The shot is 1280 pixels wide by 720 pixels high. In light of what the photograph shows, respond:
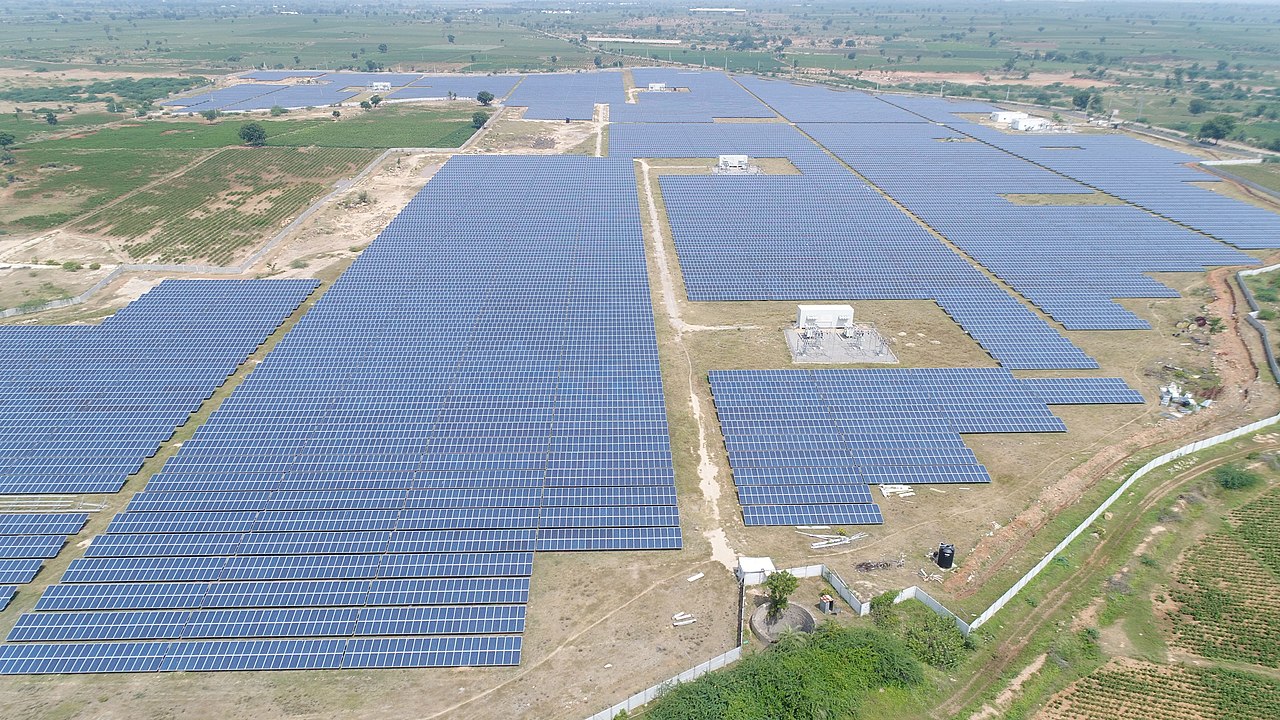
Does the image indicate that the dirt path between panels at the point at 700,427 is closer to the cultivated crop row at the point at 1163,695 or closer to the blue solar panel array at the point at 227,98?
the cultivated crop row at the point at 1163,695

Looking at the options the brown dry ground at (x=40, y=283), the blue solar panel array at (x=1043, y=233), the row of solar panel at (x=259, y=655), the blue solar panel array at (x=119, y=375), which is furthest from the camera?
the blue solar panel array at (x=1043, y=233)

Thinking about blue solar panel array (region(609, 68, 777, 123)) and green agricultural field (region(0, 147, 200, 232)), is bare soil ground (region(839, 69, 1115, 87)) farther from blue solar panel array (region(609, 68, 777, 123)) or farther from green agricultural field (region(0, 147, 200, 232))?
green agricultural field (region(0, 147, 200, 232))

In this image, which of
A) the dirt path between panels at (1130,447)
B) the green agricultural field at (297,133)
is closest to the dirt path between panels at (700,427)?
the dirt path between panels at (1130,447)

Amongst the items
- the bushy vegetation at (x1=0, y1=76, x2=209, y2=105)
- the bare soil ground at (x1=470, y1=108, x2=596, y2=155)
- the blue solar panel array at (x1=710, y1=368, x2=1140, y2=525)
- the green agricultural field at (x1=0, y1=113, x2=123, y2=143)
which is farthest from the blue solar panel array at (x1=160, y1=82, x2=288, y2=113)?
the blue solar panel array at (x1=710, y1=368, x2=1140, y2=525)

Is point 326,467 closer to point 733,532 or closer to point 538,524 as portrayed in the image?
point 538,524

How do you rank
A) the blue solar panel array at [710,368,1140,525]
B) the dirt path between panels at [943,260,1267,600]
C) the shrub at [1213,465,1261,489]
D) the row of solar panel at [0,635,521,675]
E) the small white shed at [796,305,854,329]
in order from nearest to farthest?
1. the row of solar panel at [0,635,521,675]
2. the dirt path between panels at [943,260,1267,600]
3. the blue solar panel array at [710,368,1140,525]
4. the shrub at [1213,465,1261,489]
5. the small white shed at [796,305,854,329]
